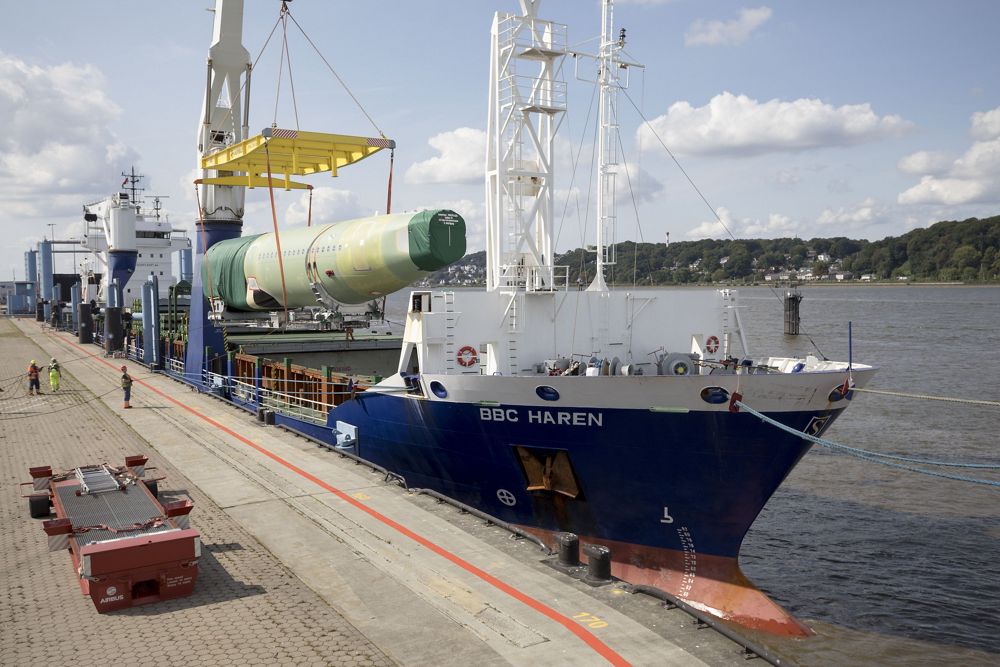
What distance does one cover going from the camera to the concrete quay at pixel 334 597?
8.12 m

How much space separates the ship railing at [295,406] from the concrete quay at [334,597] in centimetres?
452

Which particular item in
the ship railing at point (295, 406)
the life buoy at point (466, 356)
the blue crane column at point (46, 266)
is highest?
the blue crane column at point (46, 266)

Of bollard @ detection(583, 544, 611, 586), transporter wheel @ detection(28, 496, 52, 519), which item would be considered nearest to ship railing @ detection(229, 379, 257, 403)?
transporter wheel @ detection(28, 496, 52, 519)

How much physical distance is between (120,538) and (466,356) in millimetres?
7664

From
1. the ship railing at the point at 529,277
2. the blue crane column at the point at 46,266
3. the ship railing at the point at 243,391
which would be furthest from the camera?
the blue crane column at the point at 46,266

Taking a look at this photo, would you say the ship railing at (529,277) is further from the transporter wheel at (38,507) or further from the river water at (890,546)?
the transporter wheel at (38,507)

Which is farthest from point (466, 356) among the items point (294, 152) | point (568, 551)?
point (294, 152)

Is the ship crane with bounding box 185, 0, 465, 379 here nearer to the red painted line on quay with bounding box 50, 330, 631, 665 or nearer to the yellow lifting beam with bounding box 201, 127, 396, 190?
the yellow lifting beam with bounding box 201, 127, 396, 190

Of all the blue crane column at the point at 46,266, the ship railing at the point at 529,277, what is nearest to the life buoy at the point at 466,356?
the ship railing at the point at 529,277

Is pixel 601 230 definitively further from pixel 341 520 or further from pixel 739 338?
pixel 341 520

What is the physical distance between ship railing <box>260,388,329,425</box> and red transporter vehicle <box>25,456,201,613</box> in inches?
308

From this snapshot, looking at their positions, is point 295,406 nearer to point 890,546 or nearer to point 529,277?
point 529,277

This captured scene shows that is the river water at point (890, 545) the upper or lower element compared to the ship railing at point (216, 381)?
lower

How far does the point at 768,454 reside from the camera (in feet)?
42.3
